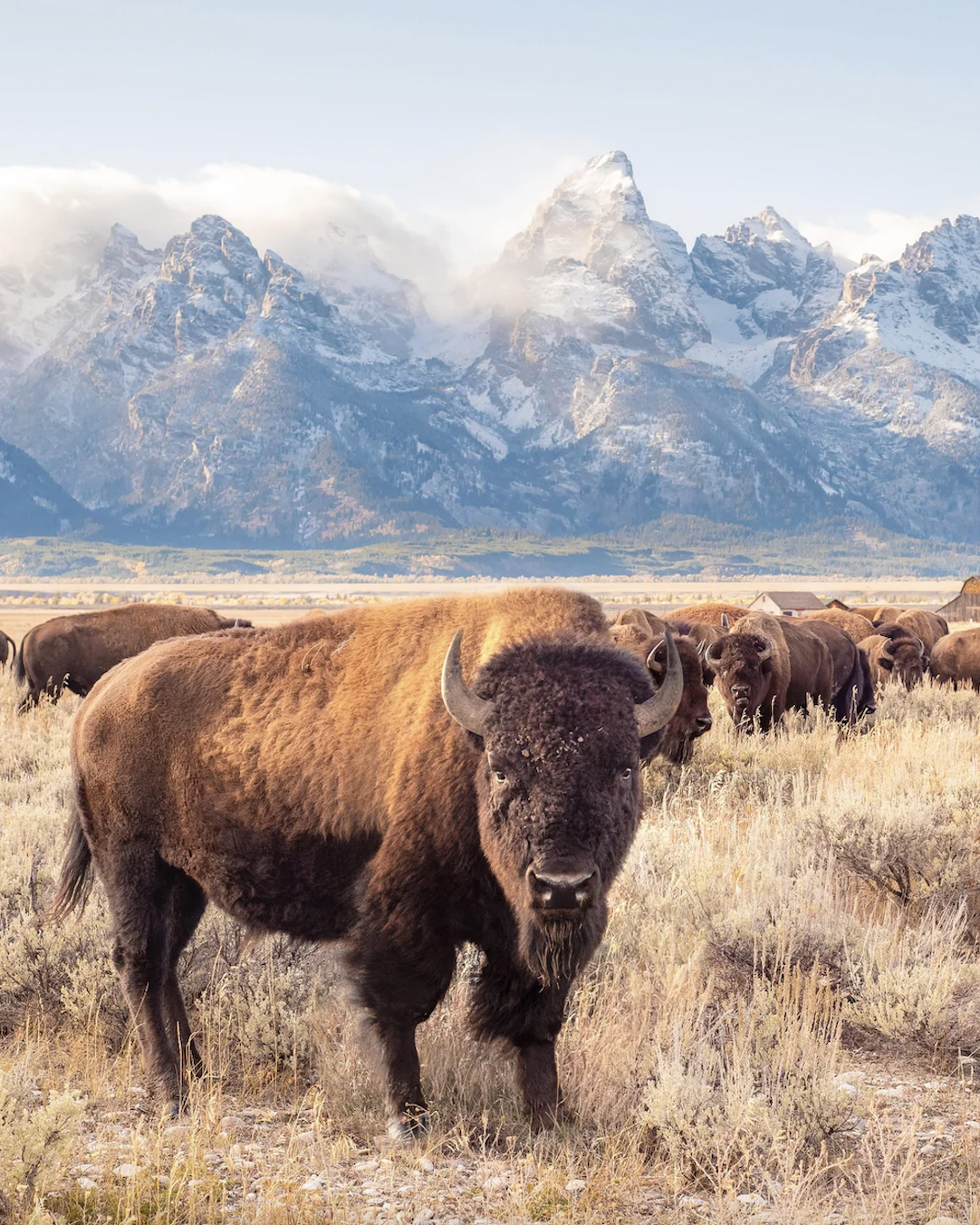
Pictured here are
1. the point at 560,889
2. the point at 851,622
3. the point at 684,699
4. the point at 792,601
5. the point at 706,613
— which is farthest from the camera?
the point at 792,601

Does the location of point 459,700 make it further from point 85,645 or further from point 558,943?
point 85,645

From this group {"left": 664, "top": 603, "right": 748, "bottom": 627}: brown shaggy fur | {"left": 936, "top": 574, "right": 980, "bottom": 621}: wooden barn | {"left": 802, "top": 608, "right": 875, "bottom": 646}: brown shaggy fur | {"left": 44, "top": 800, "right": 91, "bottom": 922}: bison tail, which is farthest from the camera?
{"left": 936, "top": 574, "right": 980, "bottom": 621}: wooden barn

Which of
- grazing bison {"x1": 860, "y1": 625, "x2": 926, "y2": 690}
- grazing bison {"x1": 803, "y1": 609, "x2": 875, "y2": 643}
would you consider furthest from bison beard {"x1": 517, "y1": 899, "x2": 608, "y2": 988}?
grazing bison {"x1": 803, "y1": 609, "x2": 875, "y2": 643}

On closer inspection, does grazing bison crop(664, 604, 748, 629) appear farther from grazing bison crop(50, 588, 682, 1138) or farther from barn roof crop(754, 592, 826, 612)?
barn roof crop(754, 592, 826, 612)

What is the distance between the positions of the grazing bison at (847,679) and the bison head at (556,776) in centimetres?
1140

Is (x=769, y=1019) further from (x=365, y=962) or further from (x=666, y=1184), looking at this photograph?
(x=365, y=962)

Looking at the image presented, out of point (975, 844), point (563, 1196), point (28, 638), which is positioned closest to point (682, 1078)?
point (563, 1196)

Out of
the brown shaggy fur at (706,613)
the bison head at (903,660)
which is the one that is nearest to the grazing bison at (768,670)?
the brown shaggy fur at (706,613)

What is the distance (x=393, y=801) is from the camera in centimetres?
451

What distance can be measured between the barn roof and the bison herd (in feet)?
176

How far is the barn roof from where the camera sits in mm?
58938

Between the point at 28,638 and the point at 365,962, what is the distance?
14.4 m

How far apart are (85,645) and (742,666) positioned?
9.07 metres

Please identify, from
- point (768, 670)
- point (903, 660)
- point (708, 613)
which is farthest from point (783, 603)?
point (768, 670)
